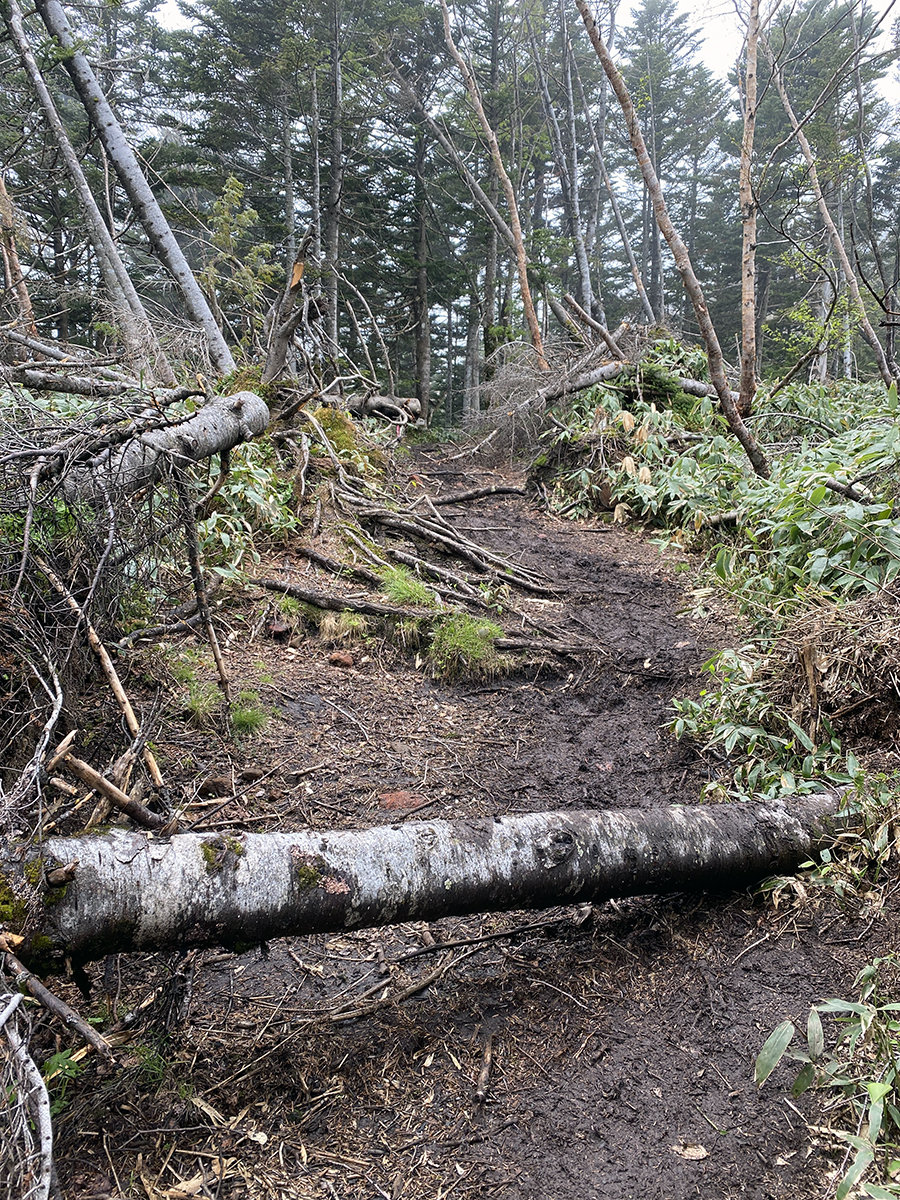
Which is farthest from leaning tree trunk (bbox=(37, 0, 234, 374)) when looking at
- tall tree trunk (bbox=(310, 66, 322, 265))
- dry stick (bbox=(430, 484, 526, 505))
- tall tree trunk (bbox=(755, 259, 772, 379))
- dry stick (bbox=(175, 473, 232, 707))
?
tall tree trunk (bbox=(755, 259, 772, 379))

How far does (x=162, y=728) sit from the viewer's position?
10.5 feet

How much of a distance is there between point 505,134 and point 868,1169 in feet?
72.9

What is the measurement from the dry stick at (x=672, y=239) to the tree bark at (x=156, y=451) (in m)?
3.75

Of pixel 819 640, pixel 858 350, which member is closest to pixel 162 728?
pixel 819 640

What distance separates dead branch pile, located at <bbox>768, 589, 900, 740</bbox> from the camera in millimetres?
2906

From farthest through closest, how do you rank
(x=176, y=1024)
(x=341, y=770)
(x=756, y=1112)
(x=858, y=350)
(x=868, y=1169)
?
(x=858, y=350) < (x=341, y=770) < (x=176, y=1024) < (x=756, y=1112) < (x=868, y=1169)

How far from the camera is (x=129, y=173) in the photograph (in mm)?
8016

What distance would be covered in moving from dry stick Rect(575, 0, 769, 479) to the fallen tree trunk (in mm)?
4262

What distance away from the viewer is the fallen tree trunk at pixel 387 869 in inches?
69.0

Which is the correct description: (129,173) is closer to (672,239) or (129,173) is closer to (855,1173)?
(672,239)

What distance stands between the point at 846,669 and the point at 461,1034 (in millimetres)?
2399

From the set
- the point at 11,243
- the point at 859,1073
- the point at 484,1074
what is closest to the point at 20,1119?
the point at 484,1074

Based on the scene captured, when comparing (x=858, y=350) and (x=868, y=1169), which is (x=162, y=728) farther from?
(x=858, y=350)

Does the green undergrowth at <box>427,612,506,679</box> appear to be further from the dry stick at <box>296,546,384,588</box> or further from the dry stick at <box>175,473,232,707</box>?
the dry stick at <box>175,473,232,707</box>
